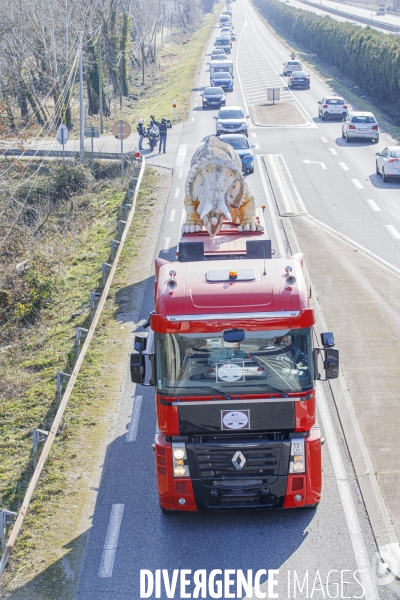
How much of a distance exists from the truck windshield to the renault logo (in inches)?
32.1

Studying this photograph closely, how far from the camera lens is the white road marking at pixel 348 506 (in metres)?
9.14

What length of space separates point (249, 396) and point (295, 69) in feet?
191

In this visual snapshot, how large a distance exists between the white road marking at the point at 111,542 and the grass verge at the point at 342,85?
34.3m

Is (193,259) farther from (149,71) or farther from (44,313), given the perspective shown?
(149,71)

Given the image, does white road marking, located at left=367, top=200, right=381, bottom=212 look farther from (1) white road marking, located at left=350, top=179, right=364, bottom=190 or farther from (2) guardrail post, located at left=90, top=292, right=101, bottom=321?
(2) guardrail post, located at left=90, top=292, right=101, bottom=321

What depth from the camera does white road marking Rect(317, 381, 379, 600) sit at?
914 centimetres

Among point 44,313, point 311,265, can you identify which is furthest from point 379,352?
point 44,313

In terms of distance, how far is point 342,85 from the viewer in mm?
60375

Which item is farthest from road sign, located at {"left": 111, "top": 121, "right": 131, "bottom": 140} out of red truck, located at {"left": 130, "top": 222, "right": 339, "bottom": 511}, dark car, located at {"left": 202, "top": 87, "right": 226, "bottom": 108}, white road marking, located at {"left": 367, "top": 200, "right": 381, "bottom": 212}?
red truck, located at {"left": 130, "top": 222, "right": 339, "bottom": 511}

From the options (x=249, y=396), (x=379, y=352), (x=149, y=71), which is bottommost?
(x=149, y=71)

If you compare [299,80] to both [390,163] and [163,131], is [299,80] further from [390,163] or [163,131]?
[390,163]

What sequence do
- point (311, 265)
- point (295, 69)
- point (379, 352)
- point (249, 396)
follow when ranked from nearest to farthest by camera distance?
point (249, 396)
point (379, 352)
point (311, 265)
point (295, 69)

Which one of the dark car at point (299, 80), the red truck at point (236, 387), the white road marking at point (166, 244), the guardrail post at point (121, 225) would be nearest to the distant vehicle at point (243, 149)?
the guardrail post at point (121, 225)

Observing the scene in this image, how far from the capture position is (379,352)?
1536cm
